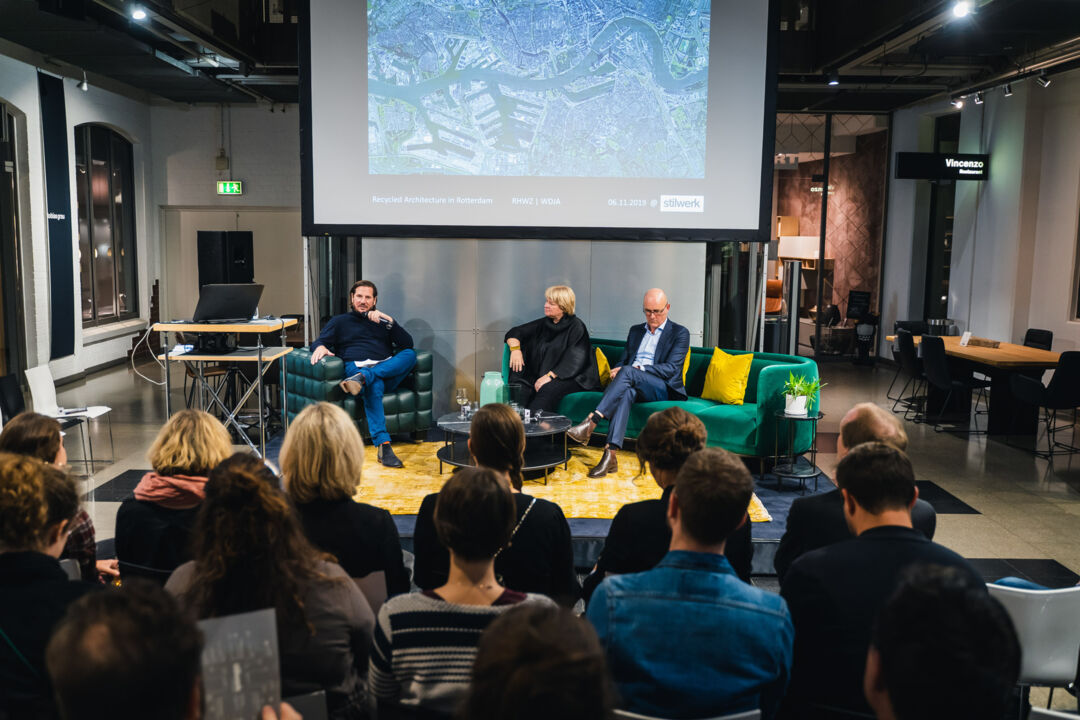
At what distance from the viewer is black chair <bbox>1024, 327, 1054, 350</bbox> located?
8.83 metres

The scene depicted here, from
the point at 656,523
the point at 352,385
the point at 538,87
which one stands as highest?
the point at 538,87

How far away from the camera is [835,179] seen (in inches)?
524

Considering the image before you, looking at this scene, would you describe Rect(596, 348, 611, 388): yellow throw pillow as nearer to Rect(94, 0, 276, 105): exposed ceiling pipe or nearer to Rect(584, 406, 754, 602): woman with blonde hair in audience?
Rect(584, 406, 754, 602): woman with blonde hair in audience

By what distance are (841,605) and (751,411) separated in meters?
4.11

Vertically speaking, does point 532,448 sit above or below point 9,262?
below

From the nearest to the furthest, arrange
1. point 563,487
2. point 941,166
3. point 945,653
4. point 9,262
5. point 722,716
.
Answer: point 945,653
point 722,716
point 563,487
point 9,262
point 941,166

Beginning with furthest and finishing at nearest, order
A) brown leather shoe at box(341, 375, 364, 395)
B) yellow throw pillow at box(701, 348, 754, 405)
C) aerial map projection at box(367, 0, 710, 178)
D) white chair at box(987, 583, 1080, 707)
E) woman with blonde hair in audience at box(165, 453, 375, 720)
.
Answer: aerial map projection at box(367, 0, 710, 178)
yellow throw pillow at box(701, 348, 754, 405)
brown leather shoe at box(341, 375, 364, 395)
white chair at box(987, 583, 1080, 707)
woman with blonde hair in audience at box(165, 453, 375, 720)

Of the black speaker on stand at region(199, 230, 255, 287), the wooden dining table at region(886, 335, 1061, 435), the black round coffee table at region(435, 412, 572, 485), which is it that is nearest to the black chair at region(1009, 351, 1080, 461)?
Result: the wooden dining table at region(886, 335, 1061, 435)

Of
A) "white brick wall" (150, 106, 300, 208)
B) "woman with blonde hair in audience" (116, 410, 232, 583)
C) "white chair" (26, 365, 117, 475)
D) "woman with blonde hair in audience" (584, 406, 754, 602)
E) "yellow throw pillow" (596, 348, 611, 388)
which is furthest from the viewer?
"white brick wall" (150, 106, 300, 208)

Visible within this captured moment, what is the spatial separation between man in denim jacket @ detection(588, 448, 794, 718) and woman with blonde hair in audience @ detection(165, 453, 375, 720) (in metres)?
0.58

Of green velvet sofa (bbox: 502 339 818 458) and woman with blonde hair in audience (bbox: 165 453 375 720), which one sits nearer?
woman with blonde hair in audience (bbox: 165 453 375 720)

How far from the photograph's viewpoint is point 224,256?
12.1 meters

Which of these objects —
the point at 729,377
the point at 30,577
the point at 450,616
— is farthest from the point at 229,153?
the point at 450,616

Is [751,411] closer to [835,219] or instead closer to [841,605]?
[841,605]
